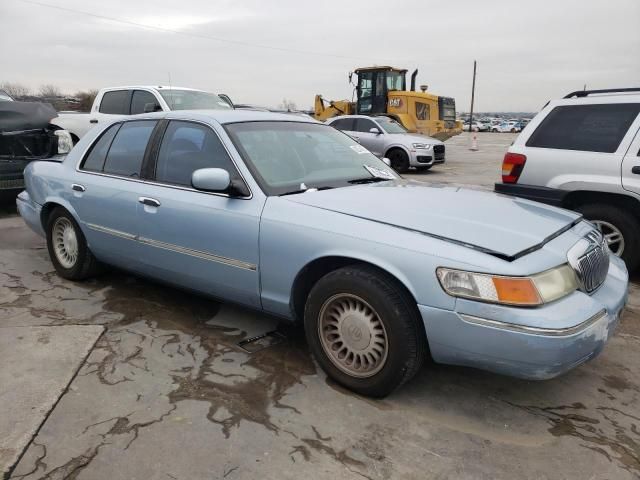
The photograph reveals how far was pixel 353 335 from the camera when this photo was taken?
278cm

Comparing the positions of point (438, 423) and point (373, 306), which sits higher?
point (373, 306)

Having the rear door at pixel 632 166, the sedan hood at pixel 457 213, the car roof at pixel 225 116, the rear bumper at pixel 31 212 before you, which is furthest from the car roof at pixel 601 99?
the rear bumper at pixel 31 212

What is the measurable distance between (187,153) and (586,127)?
3732 millimetres

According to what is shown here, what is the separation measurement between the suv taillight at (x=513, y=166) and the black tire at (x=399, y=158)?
8.39 metres

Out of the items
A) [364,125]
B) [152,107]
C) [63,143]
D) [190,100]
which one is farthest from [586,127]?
[364,125]

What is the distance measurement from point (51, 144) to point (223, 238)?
5639mm

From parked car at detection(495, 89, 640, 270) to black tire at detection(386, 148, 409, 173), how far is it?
834 cm

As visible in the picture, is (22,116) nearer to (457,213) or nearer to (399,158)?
(457,213)

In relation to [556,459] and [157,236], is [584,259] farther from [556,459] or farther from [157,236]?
[157,236]

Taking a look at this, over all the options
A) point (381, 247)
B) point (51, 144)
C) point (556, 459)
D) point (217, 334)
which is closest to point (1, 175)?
point (51, 144)

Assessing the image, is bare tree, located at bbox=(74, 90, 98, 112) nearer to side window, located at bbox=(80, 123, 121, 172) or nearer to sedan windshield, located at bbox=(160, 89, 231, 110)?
sedan windshield, located at bbox=(160, 89, 231, 110)

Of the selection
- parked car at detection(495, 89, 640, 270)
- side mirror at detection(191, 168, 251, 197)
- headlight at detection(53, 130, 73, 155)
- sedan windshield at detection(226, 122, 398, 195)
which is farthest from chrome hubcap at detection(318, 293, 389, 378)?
headlight at detection(53, 130, 73, 155)

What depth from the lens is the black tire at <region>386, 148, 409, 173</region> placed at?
1353 centimetres

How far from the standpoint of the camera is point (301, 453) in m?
2.37
